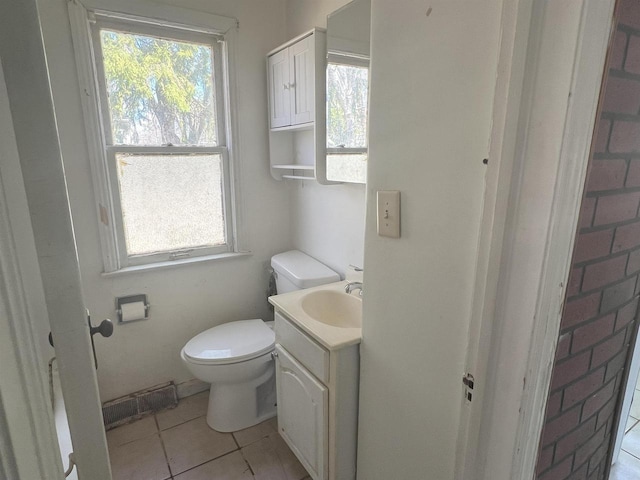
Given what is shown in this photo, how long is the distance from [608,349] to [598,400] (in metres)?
0.17

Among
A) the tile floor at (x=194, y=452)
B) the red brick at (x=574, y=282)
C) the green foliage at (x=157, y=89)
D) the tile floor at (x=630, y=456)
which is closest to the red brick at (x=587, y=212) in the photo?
the red brick at (x=574, y=282)

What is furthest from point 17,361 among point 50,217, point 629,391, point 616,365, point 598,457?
point 629,391

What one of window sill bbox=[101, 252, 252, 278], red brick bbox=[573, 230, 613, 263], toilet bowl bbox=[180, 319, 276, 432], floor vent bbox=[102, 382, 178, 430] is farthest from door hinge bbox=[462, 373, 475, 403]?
floor vent bbox=[102, 382, 178, 430]

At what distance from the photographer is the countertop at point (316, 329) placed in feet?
3.96

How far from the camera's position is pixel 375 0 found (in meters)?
0.98

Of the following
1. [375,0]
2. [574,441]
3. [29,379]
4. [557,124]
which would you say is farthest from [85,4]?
[574,441]

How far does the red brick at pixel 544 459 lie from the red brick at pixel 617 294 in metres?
0.41

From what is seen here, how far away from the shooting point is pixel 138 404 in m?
2.01

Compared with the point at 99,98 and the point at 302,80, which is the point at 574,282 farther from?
the point at 99,98

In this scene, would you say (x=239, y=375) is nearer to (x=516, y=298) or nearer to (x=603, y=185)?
(x=516, y=298)

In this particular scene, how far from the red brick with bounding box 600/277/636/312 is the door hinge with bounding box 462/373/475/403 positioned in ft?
1.43

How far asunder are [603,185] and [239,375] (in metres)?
1.60

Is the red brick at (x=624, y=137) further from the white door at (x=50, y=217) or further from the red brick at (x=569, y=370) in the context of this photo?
the white door at (x=50, y=217)

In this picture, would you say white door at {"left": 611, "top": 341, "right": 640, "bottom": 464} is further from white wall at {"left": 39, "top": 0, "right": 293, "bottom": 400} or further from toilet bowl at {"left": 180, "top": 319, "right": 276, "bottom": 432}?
white wall at {"left": 39, "top": 0, "right": 293, "bottom": 400}
